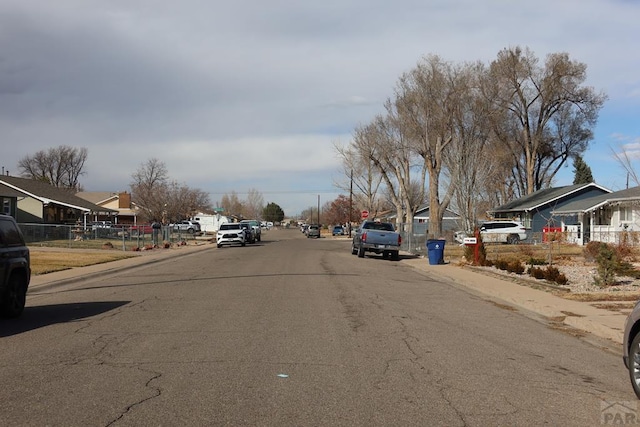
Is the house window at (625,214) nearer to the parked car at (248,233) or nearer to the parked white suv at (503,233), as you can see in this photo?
the parked white suv at (503,233)

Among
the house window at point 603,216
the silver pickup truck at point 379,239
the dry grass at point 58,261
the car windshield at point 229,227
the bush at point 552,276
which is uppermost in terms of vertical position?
the house window at point 603,216

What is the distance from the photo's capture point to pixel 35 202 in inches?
1902

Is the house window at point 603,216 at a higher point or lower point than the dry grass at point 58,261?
higher

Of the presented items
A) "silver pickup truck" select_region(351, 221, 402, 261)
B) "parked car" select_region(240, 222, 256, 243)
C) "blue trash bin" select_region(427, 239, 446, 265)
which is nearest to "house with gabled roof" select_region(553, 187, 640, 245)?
"silver pickup truck" select_region(351, 221, 402, 261)

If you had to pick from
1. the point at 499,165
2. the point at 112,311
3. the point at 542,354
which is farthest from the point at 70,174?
the point at 542,354

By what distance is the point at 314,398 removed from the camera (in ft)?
20.7

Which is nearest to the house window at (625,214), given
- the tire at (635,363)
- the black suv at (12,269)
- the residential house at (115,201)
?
the tire at (635,363)

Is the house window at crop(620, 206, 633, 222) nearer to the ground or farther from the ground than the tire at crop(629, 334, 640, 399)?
farther from the ground

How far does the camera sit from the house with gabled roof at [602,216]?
40.0 meters

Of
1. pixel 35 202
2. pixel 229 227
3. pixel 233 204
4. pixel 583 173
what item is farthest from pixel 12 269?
pixel 233 204

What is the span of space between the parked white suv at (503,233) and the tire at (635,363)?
39.4 metres

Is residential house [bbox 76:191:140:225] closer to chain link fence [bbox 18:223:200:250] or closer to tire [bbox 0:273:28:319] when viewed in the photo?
chain link fence [bbox 18:223:200:250]

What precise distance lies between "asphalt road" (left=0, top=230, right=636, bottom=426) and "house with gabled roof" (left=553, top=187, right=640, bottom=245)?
30372 millimetres

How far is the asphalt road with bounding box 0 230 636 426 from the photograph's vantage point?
5863mm
